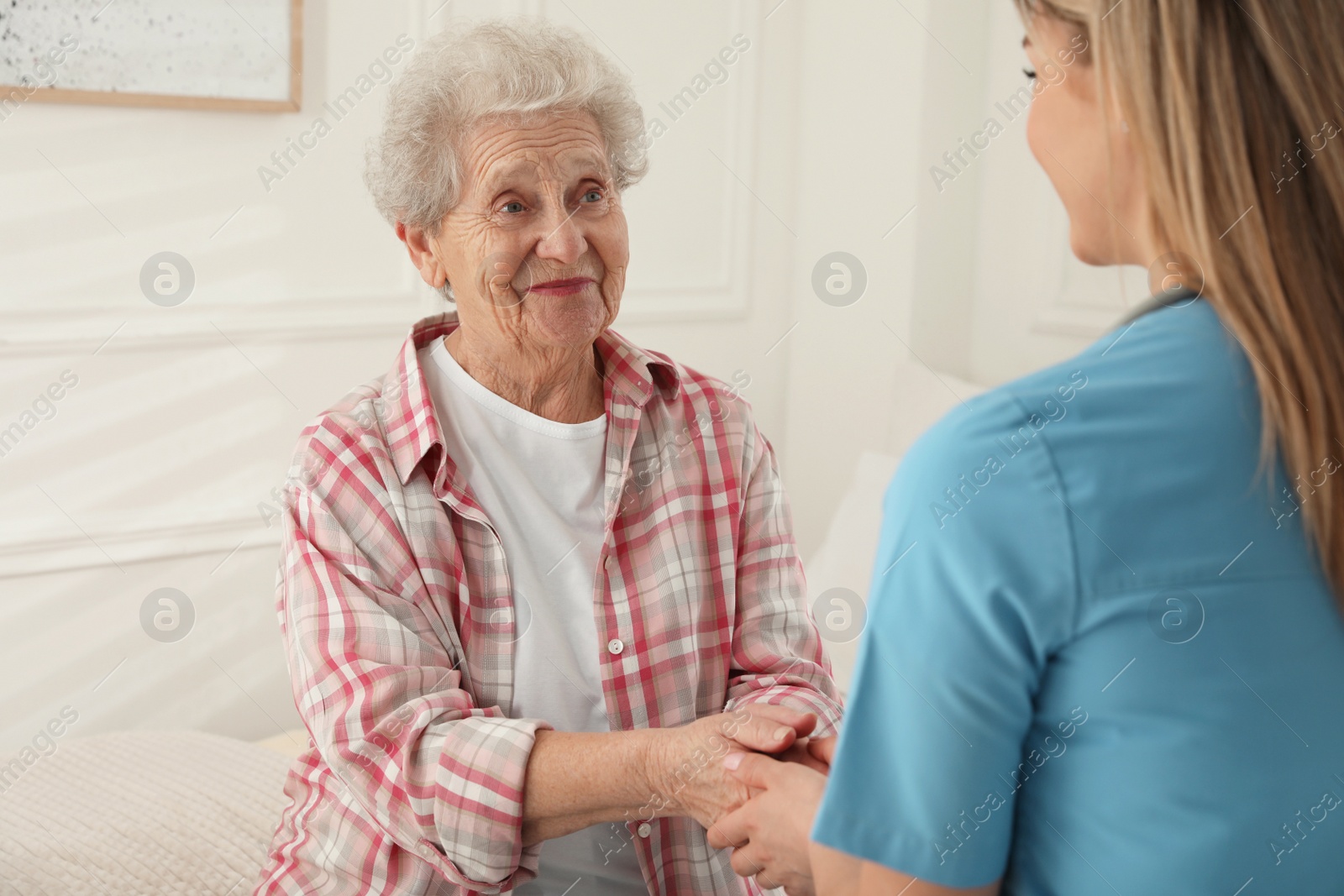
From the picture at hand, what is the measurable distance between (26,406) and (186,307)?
1.23ft

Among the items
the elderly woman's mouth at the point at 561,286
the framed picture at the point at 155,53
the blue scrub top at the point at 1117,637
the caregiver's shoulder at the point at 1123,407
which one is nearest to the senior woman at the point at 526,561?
the elderly woman's mouth at the point at 561,286

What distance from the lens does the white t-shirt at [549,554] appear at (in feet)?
4.73

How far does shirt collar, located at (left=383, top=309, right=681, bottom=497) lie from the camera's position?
1403mm

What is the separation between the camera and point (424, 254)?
1608mm

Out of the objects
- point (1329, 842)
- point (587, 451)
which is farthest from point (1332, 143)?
point (587, 451)

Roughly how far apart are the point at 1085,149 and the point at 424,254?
1022 millimetres

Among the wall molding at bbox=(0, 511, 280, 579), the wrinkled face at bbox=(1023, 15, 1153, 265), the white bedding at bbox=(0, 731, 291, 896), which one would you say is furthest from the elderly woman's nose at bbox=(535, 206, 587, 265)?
the wall molding at bbox=(0, 511, 280, 579)

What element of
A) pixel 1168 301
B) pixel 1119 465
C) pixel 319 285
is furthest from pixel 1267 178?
pixel 319 285

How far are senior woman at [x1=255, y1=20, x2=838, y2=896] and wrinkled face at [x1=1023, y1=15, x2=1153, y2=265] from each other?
0.71 metres

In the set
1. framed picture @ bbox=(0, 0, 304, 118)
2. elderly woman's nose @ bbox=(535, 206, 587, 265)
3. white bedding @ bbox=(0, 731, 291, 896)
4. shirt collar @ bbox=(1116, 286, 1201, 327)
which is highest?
framed picture @ bbox=(0, 0, 304, 118)

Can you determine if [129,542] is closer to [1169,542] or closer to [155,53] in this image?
[155,53]

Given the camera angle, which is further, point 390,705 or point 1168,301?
point 390,705

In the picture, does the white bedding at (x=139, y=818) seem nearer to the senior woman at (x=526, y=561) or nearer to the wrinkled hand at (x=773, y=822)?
the senior woman at (x=526, y=561)

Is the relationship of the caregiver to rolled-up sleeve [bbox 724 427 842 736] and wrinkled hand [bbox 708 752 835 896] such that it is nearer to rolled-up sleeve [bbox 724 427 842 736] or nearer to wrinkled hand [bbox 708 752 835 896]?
wrinkled hand [bbox 708 752 835 896]
